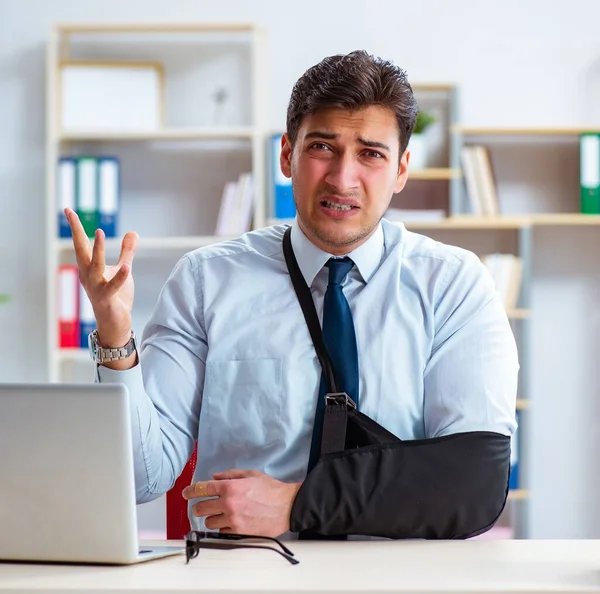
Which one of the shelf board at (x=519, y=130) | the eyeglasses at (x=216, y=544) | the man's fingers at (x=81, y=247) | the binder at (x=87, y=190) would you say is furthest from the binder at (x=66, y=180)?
the eyeglasses at (x=216, y=544)

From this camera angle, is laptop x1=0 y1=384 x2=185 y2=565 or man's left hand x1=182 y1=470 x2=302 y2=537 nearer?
Answer: laptop x1=0 y1=384 x2=185 y2=565

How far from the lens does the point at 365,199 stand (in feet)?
5.86

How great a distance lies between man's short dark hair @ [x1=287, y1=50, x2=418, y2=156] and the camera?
1757 mm

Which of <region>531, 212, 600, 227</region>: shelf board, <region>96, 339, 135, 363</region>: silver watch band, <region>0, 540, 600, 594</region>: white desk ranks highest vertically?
<region>531, 212, 600, 227</region>: shelf board

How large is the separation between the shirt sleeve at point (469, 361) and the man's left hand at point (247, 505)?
0.35 m

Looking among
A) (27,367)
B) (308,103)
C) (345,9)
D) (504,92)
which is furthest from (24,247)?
(308,103)

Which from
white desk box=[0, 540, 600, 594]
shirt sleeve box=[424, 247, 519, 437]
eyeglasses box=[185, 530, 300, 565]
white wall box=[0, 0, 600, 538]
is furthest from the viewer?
white wall box=[0, 0, 600, 538]

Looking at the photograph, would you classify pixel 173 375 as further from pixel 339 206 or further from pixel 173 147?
pixel 173 147

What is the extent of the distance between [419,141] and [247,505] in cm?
249

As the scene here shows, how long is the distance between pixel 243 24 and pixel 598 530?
95.5 inches

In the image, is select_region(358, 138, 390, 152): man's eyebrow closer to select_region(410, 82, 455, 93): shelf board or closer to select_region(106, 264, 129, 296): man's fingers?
select_region(106, 264, 129, 296): man's fingers

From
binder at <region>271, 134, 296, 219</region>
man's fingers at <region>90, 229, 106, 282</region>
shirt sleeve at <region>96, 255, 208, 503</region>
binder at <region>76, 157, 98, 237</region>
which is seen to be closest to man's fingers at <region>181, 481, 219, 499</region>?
shirt sleeve at <region>96, 255, 208, 503</region>

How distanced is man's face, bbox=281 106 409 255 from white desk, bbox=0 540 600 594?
66cm

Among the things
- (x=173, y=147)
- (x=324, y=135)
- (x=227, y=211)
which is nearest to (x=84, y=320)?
(x=227, y=211)
